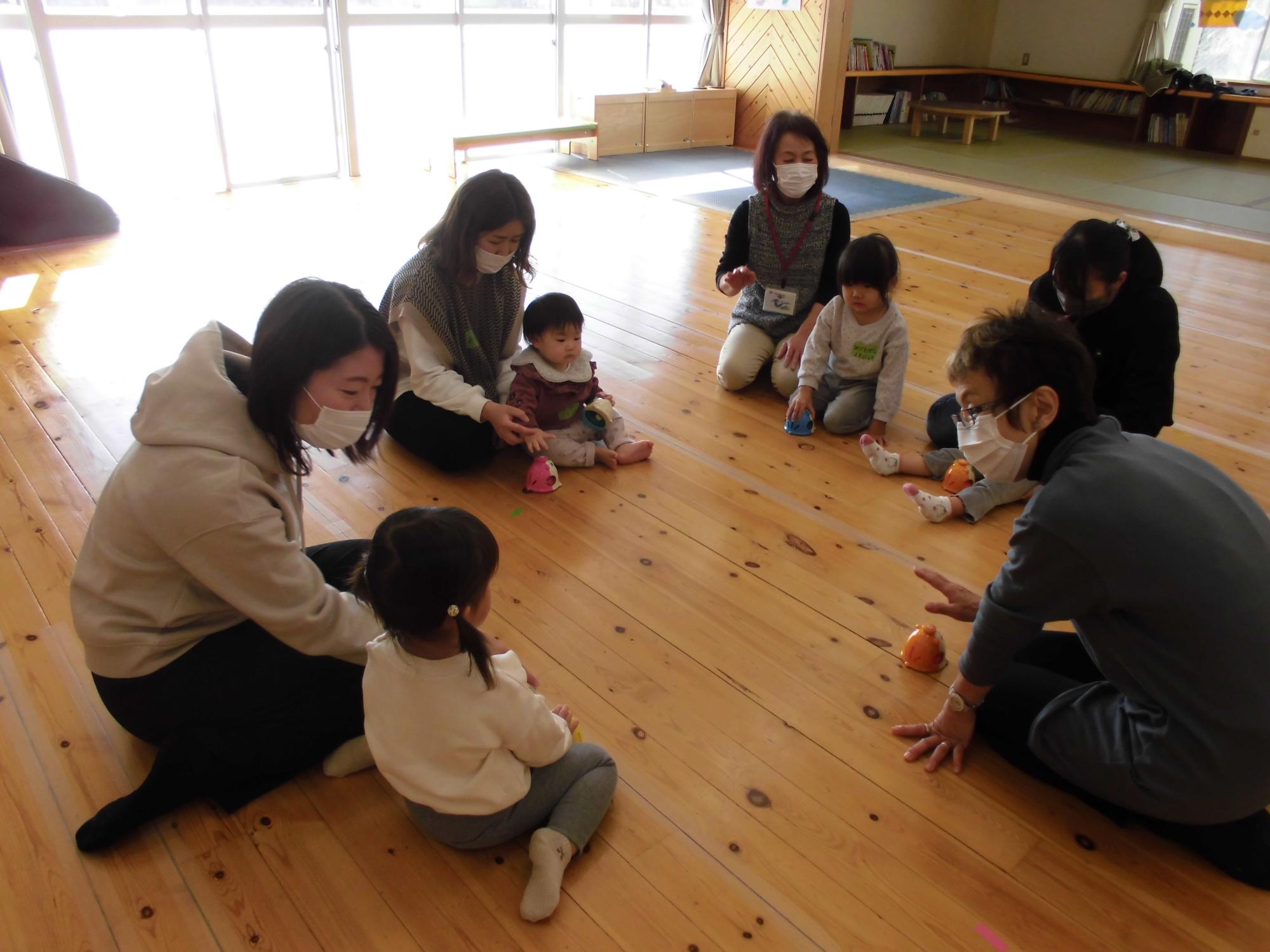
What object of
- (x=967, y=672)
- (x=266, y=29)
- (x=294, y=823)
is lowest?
(x=294, y=823)

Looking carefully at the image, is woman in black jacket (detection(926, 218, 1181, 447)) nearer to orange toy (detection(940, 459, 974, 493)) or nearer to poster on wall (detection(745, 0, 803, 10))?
orange toy (detection(940, 459, 974, 493))

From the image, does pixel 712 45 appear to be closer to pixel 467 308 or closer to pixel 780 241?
pixel 780 241

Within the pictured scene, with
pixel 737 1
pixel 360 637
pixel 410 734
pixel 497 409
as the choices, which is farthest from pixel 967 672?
pixel 737 1

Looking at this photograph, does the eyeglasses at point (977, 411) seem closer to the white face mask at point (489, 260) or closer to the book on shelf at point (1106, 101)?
the white face mask at point (489, 260)

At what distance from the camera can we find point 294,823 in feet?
5.05

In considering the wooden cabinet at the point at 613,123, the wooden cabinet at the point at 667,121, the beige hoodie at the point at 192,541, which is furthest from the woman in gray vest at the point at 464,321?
the wooden cabinet at the point at 667,121

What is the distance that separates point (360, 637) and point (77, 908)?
1.83 ft

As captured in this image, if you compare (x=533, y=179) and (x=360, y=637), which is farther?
(x=533, y=179)

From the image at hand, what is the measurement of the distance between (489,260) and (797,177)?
3.55 ft

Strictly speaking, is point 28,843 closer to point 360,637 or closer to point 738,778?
point 360,637

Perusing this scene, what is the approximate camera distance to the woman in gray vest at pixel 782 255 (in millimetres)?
2895

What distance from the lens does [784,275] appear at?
3113 mm

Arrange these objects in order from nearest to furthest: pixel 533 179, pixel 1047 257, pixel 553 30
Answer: pixel 1047 257, pixel 533 179, pixel 553 30

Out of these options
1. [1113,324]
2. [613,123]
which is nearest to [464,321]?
[1113,324]
